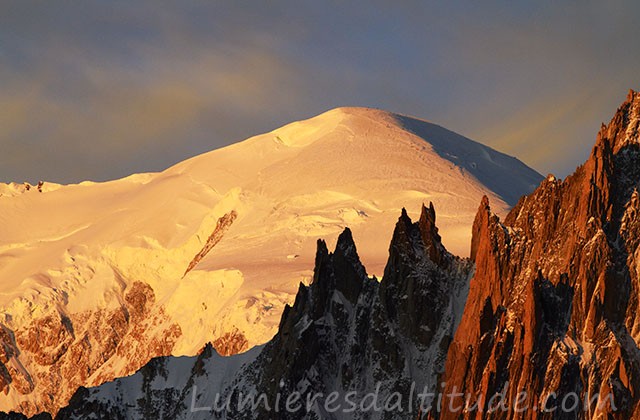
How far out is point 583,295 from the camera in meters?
200

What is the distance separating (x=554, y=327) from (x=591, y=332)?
12.3 feet

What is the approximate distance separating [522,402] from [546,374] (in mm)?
→ 3434

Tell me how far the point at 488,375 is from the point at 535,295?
8.54 m

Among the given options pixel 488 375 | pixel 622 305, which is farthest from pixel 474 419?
pixel 622 305

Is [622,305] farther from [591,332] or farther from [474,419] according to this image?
[474,419]

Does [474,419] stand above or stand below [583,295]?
below

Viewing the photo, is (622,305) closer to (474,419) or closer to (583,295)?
(583,295)

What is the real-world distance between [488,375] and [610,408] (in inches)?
543

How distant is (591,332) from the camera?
7756 inches

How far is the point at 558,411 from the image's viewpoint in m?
193

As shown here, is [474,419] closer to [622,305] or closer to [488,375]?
[488,375]

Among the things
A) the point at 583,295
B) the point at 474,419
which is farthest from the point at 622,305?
the point at 474,419

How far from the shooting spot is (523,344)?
197 meters

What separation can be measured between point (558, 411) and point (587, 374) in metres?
4.25
